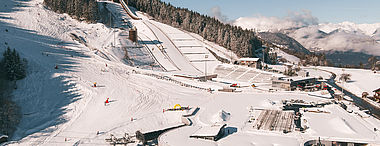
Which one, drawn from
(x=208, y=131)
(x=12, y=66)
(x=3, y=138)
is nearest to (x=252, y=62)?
(x=208, y=131)

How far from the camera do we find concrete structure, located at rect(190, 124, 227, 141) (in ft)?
97.2

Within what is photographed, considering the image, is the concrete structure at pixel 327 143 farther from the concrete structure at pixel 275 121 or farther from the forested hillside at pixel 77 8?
the forested hillside at pixel 77 8

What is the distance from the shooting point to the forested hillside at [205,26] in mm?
89562

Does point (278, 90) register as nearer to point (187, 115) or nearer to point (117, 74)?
point (187, 115)

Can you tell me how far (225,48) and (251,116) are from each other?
5473 cm

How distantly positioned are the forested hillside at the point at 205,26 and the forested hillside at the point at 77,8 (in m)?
33.7

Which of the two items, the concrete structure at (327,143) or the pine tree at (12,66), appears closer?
the concrete structure at (327,143)

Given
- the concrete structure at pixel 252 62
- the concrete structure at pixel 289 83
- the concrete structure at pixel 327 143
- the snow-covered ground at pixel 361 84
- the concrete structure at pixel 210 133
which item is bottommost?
the concrete structure at pixel 327 143

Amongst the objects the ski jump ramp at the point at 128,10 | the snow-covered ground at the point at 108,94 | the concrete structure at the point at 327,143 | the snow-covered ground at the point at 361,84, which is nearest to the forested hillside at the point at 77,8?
the snow-covered ground at the point at 108,94

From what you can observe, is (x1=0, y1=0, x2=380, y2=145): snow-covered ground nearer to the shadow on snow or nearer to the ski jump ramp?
the shadow on snow

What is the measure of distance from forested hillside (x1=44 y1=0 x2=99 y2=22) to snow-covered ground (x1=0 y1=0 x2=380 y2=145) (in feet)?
7.68

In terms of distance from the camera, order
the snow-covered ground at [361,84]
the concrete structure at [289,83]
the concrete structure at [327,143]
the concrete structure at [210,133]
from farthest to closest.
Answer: the snow-covered ground at [361,84], the concrete structure at [289,83], the concrete structure at [210,133], the concrete structure at [327,143]

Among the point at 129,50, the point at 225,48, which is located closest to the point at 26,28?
the point at 129,50

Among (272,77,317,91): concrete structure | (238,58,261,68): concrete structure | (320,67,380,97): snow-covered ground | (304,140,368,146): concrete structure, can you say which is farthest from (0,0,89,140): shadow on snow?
(320,67,380,97): snow-covered ground
